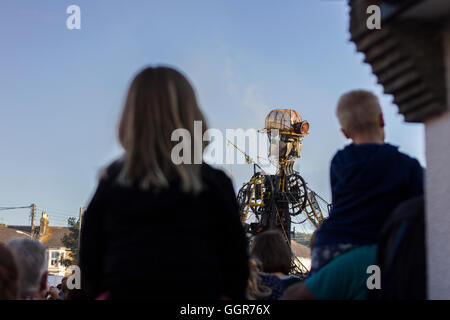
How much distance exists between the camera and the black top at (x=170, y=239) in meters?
2.17

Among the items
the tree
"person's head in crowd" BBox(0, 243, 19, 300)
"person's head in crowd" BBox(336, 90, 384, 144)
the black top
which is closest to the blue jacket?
"person's head in crowd" BBox(336, 90, 384, 144)

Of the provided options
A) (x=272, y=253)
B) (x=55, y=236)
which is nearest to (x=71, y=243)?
(x=55, y=236)

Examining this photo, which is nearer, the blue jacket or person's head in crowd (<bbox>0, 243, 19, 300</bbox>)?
person's head in crowd (<bbox>0, 243, 19, 300</bbox>)

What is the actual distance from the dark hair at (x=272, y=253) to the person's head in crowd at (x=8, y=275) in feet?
6.86

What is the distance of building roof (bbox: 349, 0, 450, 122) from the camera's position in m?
2.71

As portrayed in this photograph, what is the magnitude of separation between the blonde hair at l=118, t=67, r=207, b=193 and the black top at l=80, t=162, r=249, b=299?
0.21 ft

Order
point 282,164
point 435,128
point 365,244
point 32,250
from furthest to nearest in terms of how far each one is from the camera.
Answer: point 282,164, point 32,250, point 365,244, point 435,128

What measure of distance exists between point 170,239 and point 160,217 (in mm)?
108

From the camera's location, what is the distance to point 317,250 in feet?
10.4

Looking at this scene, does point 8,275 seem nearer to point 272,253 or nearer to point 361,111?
point 272,253

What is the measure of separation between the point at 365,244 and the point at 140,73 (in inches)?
64.5

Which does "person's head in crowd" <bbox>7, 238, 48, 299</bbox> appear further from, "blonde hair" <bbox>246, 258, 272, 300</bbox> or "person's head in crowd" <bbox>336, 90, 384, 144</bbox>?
"person's head in crowd" <bbox>336, 90, 384, 144</bbox>

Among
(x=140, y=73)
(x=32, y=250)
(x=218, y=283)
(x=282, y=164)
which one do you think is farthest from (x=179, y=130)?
(x=282, y=164)
